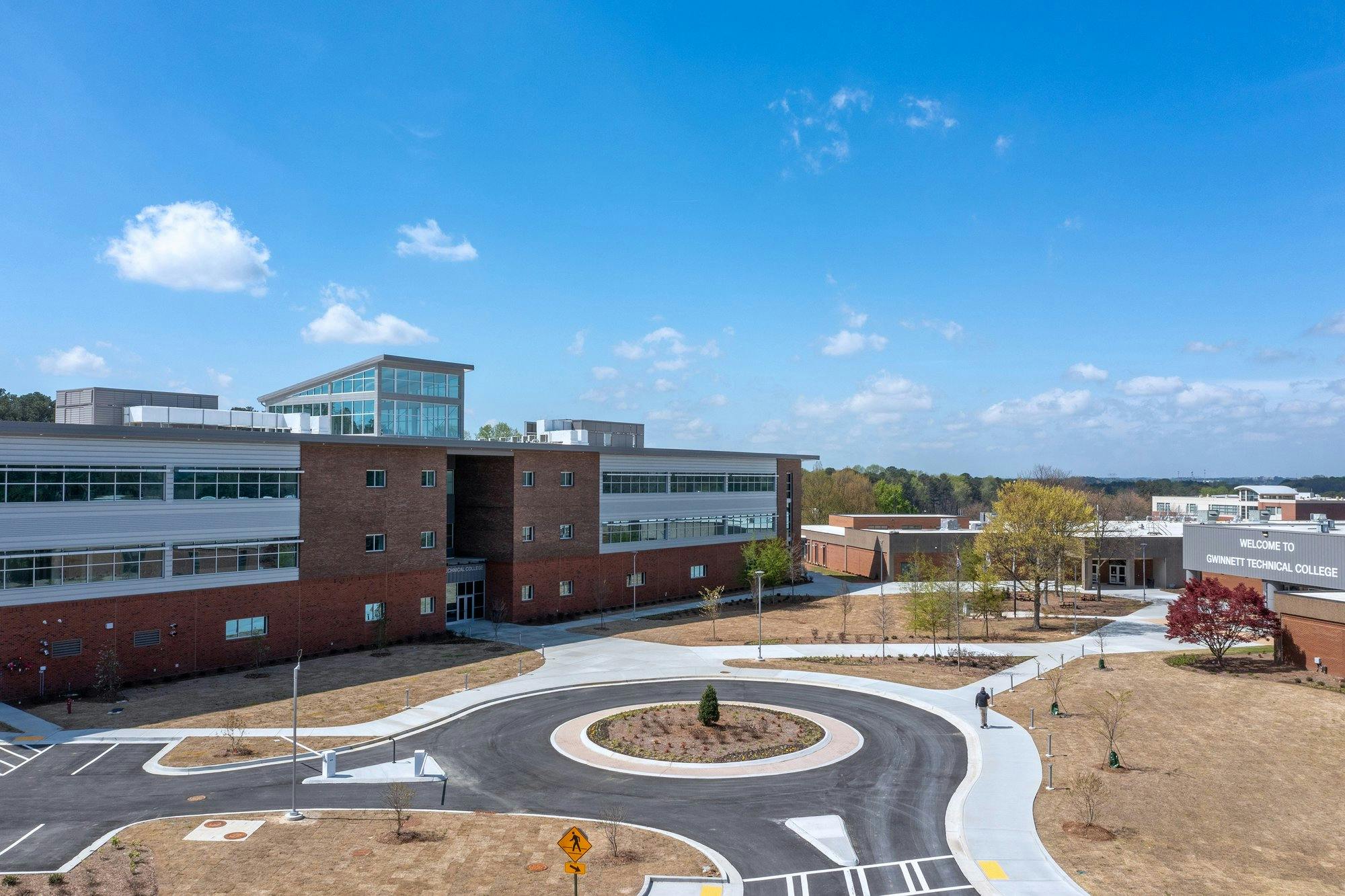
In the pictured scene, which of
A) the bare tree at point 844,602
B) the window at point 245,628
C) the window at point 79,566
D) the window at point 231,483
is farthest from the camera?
the bare tree at point 844,602

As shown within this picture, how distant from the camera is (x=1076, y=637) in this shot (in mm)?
51875

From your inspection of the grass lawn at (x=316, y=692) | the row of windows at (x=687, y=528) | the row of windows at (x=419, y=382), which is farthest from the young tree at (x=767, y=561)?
the grass lawn at (x=316, y=692)

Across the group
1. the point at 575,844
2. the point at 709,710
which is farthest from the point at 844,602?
the point at 575,844

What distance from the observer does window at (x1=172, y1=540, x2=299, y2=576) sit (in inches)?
1593

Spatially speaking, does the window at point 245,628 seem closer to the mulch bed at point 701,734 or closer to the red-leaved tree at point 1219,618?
the mulch bed at point 701,734

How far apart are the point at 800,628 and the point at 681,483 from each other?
58.7ft

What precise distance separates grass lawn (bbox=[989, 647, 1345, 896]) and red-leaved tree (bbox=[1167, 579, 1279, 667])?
2.33 m

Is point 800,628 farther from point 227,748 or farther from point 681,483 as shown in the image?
point 227,748

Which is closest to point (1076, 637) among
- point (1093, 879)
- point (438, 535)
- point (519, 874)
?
point (1093, 879)

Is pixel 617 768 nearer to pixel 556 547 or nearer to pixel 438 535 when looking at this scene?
pixel 438 535

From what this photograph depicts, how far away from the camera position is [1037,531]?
186 ft

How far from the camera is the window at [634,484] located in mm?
62906

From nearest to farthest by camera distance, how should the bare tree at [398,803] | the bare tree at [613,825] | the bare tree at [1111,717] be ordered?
the bare tree at [613,825], the bare tree at [398,803], the bare tree at [1111,717]

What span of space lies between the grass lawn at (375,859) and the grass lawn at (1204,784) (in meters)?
10.8
